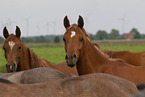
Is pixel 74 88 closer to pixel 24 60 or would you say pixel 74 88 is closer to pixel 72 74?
pixel 72 74

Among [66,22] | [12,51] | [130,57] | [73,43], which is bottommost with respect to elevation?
[130,57]

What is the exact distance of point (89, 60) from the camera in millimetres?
5031

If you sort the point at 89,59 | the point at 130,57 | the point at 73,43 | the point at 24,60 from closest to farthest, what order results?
1. the point at 73,43
2. the point at 89,59
3. the point at 24,60
4. the point at 130,57

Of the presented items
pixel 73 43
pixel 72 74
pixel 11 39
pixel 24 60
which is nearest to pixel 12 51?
pixel 11 39

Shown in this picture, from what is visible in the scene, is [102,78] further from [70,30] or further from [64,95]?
[70,30]

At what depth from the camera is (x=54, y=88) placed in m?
2.00

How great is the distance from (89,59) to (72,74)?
1.98 meters

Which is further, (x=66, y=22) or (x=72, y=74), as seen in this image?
(x=66, y=22)

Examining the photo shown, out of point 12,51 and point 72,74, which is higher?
point 12,51

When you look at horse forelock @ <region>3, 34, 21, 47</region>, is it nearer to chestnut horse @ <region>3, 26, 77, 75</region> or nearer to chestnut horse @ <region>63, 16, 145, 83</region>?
chestnut horse @ <region>3, 26, 77, 75</region>

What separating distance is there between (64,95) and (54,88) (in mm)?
129

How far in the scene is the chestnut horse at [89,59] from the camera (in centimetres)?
451

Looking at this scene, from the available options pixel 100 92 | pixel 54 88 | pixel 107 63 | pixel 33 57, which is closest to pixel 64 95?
pixel 54 88

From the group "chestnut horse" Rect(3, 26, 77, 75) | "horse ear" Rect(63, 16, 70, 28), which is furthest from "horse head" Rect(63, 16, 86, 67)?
"chestnut horse" Rect(3, 26, 77, 75)
